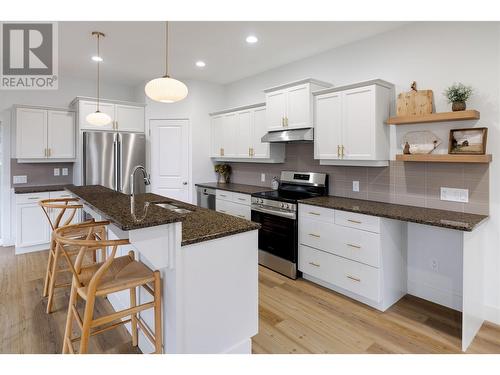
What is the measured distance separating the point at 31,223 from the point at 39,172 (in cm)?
91

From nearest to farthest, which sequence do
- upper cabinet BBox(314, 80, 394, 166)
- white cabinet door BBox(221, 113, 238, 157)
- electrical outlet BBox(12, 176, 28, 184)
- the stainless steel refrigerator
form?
upper cabinet BBox(314, 80, 394, 166) → the stainless steel refrigerator → electrical outlet BBox(12, 176, 28, 184) → white cabinet door BBox(221, 113, 238, 157)

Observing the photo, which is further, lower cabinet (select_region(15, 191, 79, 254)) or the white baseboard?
lower cabinet (select_region(15, 191, 79, 254))

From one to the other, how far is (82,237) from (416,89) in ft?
12.1

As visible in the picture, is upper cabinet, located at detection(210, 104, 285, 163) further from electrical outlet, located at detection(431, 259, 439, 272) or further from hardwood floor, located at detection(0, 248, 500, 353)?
electrical outlet, located at detection(431, 259, 439, 272)

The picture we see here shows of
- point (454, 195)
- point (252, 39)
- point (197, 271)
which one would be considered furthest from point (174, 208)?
point (454, 195)

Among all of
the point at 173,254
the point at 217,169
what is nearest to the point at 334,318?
the point at 173,254

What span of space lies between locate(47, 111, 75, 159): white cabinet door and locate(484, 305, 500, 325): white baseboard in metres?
5.63

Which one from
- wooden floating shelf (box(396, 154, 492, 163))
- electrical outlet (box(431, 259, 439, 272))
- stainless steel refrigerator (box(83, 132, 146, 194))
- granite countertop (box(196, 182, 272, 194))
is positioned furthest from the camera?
stainless steel refrigerator (box(83, 132, 146, 194))

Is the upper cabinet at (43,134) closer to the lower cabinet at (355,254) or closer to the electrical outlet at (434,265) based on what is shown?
the lower cabinet at (355,254)

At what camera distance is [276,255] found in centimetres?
385

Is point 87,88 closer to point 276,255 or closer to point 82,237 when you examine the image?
point 82,237

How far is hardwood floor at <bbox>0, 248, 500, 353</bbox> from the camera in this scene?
2.37 metres

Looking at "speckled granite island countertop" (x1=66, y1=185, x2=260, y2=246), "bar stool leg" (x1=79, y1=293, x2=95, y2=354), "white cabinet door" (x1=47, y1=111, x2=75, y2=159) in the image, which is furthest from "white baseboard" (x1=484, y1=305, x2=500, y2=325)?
"white cabinet door" (x1=47, y1=111, x2=75, y2=159)

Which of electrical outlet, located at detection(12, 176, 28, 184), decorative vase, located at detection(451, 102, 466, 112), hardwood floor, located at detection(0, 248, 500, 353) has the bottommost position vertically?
hardwood floor, located at detection(0, 248, 500, 353)
